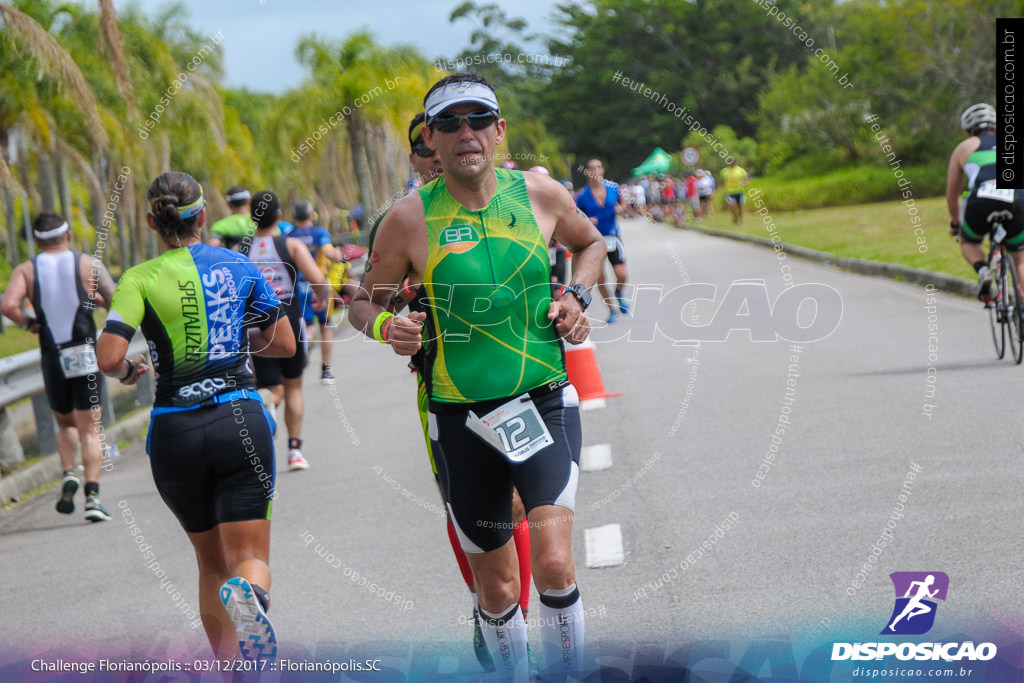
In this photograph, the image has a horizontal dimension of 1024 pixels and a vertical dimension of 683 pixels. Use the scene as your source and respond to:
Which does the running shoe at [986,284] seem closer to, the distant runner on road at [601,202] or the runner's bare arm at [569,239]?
the distant runner on road at [601,202]

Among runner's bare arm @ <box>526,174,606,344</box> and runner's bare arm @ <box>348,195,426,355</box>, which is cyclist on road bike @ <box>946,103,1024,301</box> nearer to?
runner's bare arm @ <box>526,174,606,344</box>

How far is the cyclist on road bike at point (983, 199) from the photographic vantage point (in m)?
9.64

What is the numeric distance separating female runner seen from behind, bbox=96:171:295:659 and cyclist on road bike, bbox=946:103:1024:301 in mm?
6860

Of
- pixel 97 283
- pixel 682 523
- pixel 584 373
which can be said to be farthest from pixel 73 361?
pixel 584 373

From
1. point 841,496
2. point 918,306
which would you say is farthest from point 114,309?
point 918,306

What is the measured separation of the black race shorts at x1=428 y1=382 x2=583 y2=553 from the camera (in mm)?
3986

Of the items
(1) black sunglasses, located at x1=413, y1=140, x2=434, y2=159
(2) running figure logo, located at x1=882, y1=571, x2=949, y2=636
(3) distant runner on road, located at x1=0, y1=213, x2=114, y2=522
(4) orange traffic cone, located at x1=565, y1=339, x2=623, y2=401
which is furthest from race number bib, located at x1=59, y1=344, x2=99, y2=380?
(2) running figure logo, located at x1=882, y1=571, x2=949, y2=636

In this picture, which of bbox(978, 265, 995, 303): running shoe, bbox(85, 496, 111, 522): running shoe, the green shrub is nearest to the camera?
bbox(85, 496, 111, 522): running shoe

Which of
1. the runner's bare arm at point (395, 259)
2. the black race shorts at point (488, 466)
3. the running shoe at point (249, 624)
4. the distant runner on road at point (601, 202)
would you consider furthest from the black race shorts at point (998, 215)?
the running shoe at point (249, 624)

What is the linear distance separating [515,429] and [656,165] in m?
35.5

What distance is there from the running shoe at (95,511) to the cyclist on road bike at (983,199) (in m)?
6.94

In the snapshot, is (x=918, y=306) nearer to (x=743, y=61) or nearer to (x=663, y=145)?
(x=663, y=145)

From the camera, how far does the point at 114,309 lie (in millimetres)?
4594

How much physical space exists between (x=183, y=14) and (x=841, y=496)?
45886 mm
